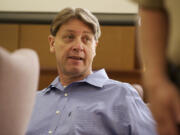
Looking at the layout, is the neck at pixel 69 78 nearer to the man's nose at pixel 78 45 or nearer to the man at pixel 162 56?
the man's nose at pixel 78 45

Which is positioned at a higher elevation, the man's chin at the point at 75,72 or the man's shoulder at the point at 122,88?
the man's chin at the point at 75,72

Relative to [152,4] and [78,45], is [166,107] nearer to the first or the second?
[152,4]

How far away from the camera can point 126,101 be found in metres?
1.42

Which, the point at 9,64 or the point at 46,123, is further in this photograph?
the point at 46,123

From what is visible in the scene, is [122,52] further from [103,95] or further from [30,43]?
[103,95]

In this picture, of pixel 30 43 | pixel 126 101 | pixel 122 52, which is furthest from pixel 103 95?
pixel 30 43

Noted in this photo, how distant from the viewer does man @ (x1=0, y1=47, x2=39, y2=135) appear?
64 cm

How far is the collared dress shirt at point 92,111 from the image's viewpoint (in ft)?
4.38

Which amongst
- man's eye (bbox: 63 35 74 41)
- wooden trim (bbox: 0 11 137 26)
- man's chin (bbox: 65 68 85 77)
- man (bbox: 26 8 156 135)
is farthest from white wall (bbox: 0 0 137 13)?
man's chin (bbox: 65 68 85 77)

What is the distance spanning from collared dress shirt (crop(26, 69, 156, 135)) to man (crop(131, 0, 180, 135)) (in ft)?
2.55

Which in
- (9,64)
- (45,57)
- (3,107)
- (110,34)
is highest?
(9,64)

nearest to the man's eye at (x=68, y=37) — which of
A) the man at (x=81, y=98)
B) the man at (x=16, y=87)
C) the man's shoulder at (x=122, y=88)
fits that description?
the man at (x=81, y=98)

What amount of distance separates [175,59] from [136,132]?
0.82m

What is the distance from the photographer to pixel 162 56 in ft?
1.79
